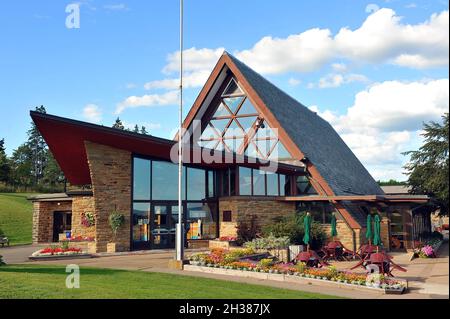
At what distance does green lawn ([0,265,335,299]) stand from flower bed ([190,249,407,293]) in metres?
1.86

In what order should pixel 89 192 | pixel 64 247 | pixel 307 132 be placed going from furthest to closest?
1. pixel 307 132
2. pixel 89 192
3. pixel 64 247

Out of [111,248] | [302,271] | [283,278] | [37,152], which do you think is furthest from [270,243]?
[37,152]

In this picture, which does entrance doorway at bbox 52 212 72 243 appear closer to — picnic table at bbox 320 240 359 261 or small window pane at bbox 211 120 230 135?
small window pane at bbox 211 120 230 135

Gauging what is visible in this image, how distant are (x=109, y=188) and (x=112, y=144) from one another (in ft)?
6.46

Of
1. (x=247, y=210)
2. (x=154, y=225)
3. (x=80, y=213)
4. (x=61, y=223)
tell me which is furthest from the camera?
(x=61, y=223)

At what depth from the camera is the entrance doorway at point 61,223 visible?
29.0 meters

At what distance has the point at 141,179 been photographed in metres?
20.1

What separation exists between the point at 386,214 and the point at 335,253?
5653mm

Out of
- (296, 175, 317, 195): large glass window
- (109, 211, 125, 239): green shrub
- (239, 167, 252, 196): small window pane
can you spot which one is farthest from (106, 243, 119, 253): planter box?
(296, 175, 317, 195): large glass window

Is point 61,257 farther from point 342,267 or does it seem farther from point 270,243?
point 342,267

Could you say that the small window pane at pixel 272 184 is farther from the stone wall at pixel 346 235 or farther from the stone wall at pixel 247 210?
the stone wall at pixel 346 235
